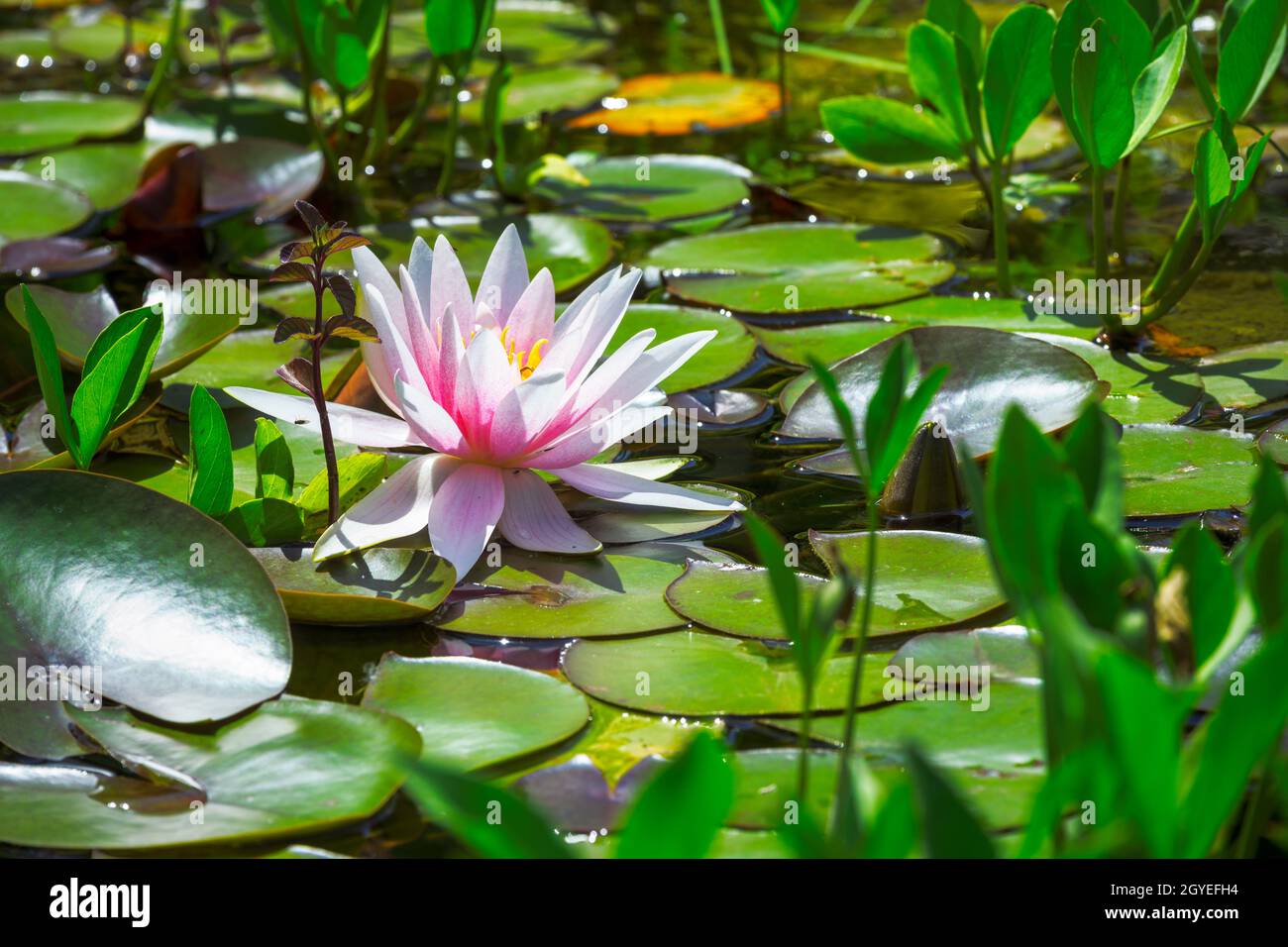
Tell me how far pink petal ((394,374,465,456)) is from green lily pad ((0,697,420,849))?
1.31ft

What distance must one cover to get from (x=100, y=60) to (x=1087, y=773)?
445 centimetres

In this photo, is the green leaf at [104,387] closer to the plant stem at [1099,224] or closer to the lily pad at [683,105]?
the plant stem at [1099,224]

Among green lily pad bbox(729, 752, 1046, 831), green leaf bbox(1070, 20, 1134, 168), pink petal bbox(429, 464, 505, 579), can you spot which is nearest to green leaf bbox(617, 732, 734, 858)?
green lily pad bbox(729, 752, 1046, 831)

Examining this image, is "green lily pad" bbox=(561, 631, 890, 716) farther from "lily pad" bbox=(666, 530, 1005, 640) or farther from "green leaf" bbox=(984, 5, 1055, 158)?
"green leaf" bbox=(984, 5, 1055, 158)

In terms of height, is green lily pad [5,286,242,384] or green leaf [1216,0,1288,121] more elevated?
green leaf [1216,0,1288,121]

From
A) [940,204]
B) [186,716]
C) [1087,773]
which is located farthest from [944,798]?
[940,204]

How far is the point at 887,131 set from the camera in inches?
101

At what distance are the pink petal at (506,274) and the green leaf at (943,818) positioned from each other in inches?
45.9

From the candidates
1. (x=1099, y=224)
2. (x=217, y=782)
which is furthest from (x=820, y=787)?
(x=1099, y=224)

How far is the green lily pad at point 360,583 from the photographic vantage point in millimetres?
1497

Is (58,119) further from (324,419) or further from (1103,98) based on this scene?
(1103,98)

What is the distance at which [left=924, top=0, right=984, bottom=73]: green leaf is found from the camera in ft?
8.10
